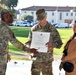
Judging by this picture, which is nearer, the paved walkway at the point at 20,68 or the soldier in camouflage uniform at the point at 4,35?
the soldier in camouflage uniform at the point at 4,35

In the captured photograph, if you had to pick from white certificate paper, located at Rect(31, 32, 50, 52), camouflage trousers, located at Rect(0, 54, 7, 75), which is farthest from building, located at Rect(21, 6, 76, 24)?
camouflage trousers, located at Rect(0, 54, 7, 75)

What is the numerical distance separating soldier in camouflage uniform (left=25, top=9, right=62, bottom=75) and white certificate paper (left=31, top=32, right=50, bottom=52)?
62mm

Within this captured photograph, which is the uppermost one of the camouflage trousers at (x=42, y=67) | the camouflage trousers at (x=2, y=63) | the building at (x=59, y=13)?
the camouflage trousers at (x=2, y=63)

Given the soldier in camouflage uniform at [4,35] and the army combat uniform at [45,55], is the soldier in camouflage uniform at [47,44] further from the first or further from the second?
the soldier in camouflage uniform at [4,35]

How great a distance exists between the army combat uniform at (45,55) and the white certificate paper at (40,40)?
0.10m

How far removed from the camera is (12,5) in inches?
1190

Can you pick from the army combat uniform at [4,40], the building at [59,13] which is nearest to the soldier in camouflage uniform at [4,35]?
the army combat uniform at [4,40]

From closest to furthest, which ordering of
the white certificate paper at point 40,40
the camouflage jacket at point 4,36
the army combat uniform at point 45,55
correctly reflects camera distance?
the camouflage jacket at point 4,36, the white certificate paper at point 40,40, the army combat uniform at point 45,55

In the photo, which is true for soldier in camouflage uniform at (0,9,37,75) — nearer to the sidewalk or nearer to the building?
the sidewalk

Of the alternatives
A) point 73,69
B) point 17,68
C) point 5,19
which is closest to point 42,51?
point 5,19

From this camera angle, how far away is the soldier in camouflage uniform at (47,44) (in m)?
4.61

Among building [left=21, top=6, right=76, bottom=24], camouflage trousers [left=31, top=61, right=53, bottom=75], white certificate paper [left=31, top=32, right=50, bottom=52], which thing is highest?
white certificate paper [left=31, top=32, right=50, bottom=52]

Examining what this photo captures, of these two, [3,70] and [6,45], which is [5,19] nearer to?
[6,45]

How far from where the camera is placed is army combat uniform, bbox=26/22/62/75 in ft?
15.3
